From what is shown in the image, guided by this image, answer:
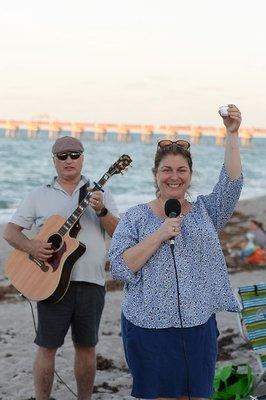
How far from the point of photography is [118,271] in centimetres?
324

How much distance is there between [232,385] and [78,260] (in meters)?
1.40

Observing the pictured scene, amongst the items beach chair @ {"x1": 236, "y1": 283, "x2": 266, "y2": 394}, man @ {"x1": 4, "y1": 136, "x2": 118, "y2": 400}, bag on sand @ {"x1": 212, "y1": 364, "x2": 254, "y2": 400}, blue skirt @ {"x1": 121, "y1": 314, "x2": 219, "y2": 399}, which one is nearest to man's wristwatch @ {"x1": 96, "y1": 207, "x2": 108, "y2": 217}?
man @ {"x1": 4, "y1": 136, "x2": 118, "y2": 400}

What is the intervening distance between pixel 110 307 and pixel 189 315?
6344mm

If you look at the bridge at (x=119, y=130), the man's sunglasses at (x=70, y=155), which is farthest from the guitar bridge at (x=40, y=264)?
the bridge at (x=119, y=130)

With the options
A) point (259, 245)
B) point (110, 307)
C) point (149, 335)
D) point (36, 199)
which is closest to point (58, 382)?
point (36, 199)

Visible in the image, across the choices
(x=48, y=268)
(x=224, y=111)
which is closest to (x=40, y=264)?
(x=48, y=268)

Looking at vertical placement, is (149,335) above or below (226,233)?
above

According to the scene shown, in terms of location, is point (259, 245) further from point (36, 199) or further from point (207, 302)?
point (207, 302)

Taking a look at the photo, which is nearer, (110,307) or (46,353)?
(46,353)

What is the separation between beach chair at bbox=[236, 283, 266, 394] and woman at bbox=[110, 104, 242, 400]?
1.24 metres

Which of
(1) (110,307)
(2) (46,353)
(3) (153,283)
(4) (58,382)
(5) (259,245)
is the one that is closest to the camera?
(3) (153,283)

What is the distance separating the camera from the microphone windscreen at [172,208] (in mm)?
3156

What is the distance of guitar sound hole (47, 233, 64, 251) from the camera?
445 cm

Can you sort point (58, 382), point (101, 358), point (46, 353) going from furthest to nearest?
point (101, 358) → point (58, 382) → point (46, 353)
